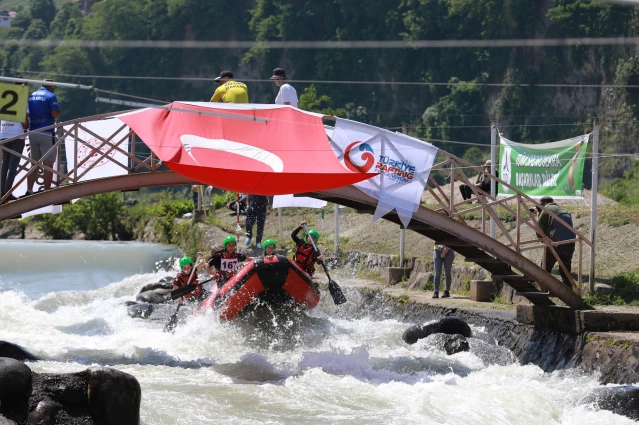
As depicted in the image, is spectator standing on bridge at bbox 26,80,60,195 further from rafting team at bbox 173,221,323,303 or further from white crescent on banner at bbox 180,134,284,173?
rafting team at bbox 173,221,323,303

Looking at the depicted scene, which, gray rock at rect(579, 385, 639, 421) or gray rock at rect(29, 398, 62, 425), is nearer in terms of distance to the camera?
gray rock at rect(29, 398, 62, 425)

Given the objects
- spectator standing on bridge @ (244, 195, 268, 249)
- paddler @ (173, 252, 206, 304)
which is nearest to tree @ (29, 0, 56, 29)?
spectator standing on bridge @ (244, 195, 268, 249)

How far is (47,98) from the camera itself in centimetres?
1845

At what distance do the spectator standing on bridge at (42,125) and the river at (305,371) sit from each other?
2857 mm

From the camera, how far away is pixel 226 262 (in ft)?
68.2

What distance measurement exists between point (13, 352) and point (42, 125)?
3.74 metres

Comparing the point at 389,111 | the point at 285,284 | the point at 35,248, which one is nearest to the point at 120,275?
the point at 35,248

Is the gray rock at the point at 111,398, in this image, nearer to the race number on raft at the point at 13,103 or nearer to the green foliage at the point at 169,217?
the race number on raft at the point at 13,103

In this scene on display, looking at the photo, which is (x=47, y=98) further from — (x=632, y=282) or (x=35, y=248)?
(x=35, y=248)

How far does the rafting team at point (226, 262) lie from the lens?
20797mm

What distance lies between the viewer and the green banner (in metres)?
19.0

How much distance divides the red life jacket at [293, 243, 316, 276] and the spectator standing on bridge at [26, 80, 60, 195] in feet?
17.7

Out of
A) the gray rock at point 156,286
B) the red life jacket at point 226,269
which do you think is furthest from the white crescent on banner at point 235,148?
the gray rock at point 156,286

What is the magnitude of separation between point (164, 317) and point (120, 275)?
11.7 meters
